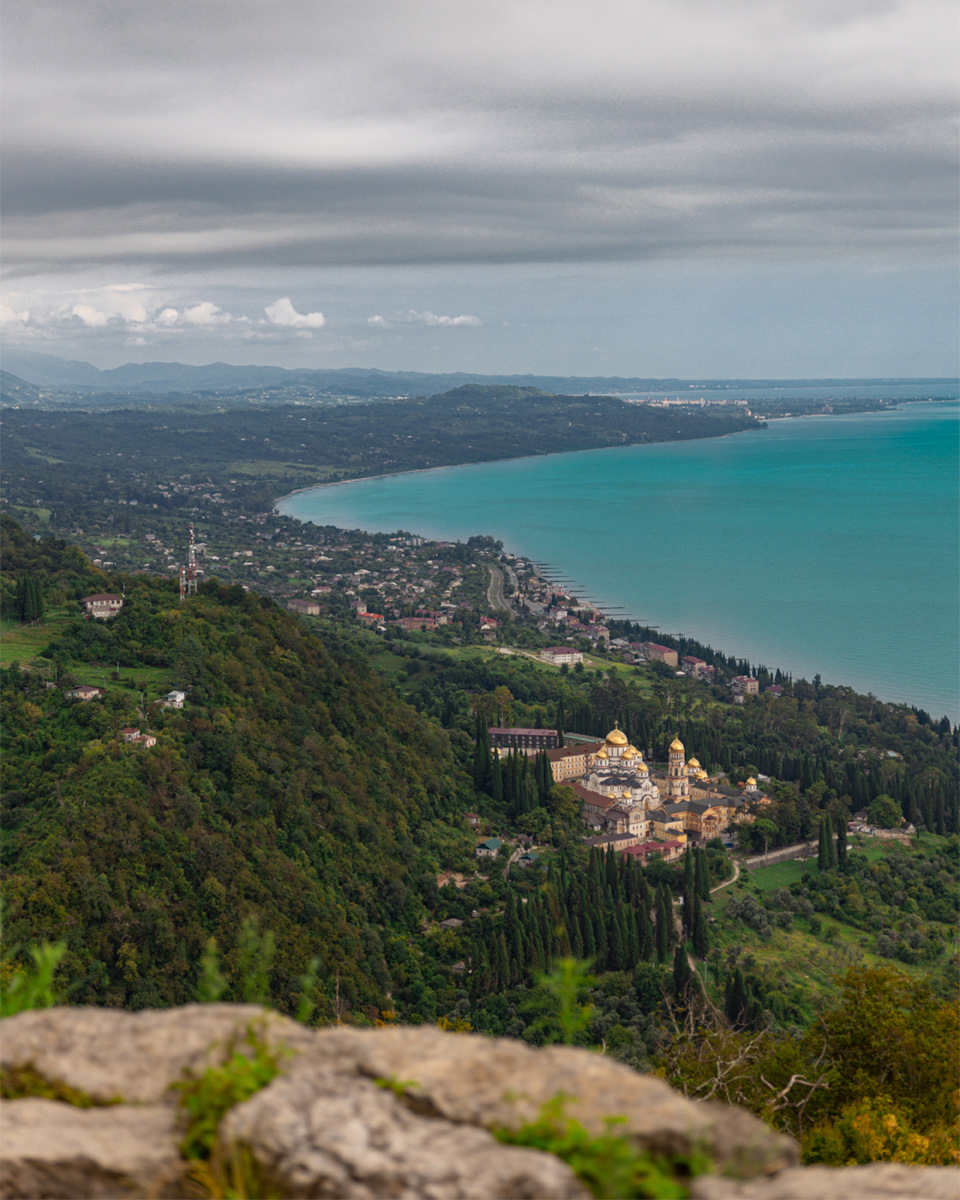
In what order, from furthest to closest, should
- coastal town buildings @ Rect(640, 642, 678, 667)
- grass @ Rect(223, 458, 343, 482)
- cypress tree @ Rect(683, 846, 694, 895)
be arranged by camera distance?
grass @ Rect(223, 458, 343, 482), coastal town buildings @ Rect(640, 642, 678, 667), cypress tree @ Rect(683, 846, 694, 895)

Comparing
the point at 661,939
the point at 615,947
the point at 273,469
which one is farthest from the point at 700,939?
the point at 273,469

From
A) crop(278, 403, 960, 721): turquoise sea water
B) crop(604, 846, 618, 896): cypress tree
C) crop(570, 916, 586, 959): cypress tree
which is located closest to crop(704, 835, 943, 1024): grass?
crop(604, 846, 618, 896): cypress tree

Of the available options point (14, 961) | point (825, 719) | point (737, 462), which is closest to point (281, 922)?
point (14, 961)

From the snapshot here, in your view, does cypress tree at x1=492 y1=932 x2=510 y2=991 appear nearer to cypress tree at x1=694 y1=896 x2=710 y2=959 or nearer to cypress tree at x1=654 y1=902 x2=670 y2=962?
cypress tree at x1=654 y1=902 x2=670 y2=962

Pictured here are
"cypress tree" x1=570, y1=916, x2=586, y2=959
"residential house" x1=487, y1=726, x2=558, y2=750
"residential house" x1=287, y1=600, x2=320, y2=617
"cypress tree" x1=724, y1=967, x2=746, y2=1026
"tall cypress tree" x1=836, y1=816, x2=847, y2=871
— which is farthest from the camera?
"residential house" x1=287, y1=600, x2=320, y2=617

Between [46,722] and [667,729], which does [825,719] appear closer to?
[667,729]

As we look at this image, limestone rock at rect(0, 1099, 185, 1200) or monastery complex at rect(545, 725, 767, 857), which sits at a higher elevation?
limestone rock at rect(0, 1099, 185, 1200)

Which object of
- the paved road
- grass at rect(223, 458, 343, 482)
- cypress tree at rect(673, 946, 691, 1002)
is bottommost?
the paved road
